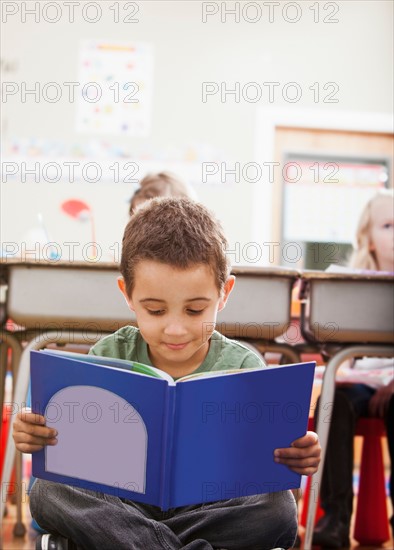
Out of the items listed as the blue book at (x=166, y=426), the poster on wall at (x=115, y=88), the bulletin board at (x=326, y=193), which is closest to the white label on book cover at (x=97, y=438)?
the blue book at (x=166, y=426)

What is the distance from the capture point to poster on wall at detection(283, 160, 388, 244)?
3562mm

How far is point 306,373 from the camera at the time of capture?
34.8 inches

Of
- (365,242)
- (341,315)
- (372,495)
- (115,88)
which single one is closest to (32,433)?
(341,315)

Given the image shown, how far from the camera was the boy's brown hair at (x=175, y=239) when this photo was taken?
103 centimetres

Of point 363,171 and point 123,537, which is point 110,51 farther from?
point 123,537

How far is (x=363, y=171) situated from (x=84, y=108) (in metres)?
1.33

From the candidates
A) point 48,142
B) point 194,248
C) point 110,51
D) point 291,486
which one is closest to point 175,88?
point 110,51

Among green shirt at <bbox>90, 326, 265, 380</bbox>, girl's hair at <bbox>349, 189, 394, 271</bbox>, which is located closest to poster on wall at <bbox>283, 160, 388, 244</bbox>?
girl's hair at <bbox>349, 189, 394, 271</bbox>

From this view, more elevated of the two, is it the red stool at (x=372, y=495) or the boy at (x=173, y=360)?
the boy at (x=173, y=360)

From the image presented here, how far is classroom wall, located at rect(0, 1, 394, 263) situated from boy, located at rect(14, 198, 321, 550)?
2180 mm

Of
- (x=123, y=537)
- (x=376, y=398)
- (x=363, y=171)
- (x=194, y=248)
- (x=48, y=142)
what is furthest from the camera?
(x=363, y=171)

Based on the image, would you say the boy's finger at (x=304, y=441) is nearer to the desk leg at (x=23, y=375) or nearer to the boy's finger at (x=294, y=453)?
the boy's finger at (x=294, y=453)

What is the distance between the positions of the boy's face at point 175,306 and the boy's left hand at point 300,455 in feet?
0.66

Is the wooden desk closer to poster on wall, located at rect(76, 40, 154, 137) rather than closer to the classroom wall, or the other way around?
the classroom wall
